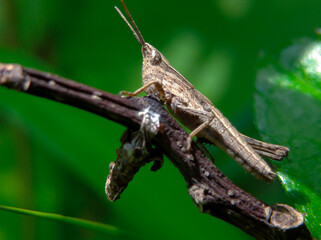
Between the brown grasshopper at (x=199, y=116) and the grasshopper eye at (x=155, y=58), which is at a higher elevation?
the grasshopper eye at (x=155, y=58)

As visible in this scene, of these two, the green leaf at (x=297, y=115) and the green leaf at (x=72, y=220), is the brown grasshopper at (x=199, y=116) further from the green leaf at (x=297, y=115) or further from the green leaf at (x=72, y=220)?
the green leaf at (x=72, y=220)

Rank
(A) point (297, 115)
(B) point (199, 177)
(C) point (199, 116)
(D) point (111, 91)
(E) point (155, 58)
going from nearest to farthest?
1. (B) point (199, 177)
2. (A) point (297, 115)
3. (C) point (199, 116)
4. (E) point (155, 58)
5. (D) point (111, 91)

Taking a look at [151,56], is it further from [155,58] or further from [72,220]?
[72,220]

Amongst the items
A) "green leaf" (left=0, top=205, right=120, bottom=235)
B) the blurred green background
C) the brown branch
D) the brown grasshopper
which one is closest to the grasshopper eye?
the brown grasshopper

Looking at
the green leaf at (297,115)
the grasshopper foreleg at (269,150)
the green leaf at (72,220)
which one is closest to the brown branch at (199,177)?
the green leaf at (297,115)

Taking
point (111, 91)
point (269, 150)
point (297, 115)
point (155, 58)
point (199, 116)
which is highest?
point (111, 91)

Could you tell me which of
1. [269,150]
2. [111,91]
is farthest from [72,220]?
[111,91]

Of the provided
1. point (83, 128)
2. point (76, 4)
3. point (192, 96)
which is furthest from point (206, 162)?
point (76, 4)

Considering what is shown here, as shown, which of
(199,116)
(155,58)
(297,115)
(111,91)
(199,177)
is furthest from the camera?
(111,91)
